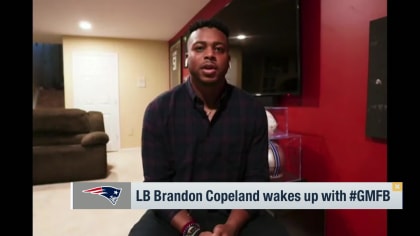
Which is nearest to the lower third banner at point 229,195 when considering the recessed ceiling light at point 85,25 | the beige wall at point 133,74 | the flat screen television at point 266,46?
the flat screen television at point 266,46

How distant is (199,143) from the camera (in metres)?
1.06

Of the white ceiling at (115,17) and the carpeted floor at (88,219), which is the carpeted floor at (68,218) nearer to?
the carpeted floor at (88,219)

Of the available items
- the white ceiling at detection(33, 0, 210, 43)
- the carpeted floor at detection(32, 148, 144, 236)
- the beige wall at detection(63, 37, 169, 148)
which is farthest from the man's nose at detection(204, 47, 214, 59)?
the beige wall at detection(63, 37, 169, 148)

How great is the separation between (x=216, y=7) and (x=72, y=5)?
A: 180 centimetres

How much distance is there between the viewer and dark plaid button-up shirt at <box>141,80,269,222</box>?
1055 mm

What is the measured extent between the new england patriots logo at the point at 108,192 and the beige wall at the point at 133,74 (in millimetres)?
4449

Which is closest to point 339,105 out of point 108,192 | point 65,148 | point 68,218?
point 108,192

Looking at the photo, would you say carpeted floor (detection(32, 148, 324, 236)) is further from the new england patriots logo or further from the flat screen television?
the new england patriots logo

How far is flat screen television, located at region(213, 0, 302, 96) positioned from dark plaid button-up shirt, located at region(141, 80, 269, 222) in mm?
744

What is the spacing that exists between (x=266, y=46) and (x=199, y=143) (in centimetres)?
109

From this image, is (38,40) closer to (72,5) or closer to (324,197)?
(72,5)

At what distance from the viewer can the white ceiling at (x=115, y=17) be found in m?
3.32

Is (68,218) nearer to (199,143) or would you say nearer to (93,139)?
(93,139)

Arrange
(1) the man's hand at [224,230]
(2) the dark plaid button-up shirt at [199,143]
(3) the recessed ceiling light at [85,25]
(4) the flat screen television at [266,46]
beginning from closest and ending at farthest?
(1) the man's hand at [224,230] → (2) the dark plaid button-up shirt at [199,143] → (4) the flat screen television at [266,46] → (3) the recessed ceiling light at [85,25]
